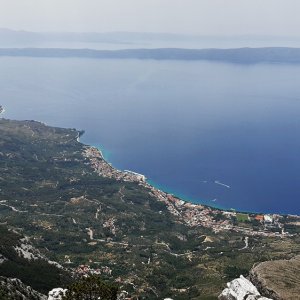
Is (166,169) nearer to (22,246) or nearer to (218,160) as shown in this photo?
(218,160)

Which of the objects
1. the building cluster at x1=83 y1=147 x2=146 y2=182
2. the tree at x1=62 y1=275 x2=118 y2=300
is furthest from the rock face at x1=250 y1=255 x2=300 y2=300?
the building cluster at x1=83 y1=147 x2=146 y2=182

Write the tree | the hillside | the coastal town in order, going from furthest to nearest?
the coastal town, the hillside, the tree

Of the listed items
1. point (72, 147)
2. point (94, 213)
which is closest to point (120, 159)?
point (72, 147)

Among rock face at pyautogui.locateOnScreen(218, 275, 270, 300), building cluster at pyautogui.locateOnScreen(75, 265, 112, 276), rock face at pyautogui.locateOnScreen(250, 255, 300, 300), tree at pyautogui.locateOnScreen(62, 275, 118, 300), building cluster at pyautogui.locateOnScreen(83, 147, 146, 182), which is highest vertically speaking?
tree at pyautogui.locateOnScreen(62, 275, 118, 300)

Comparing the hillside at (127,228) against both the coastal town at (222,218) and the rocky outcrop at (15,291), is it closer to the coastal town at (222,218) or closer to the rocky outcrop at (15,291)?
the coastal town at (222,218)

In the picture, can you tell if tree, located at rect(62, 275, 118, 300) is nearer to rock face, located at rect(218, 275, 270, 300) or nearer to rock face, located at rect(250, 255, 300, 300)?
rock face, located at rect(218, 275, 270, 300)

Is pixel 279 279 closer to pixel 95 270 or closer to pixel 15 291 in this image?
pixel 15 291
